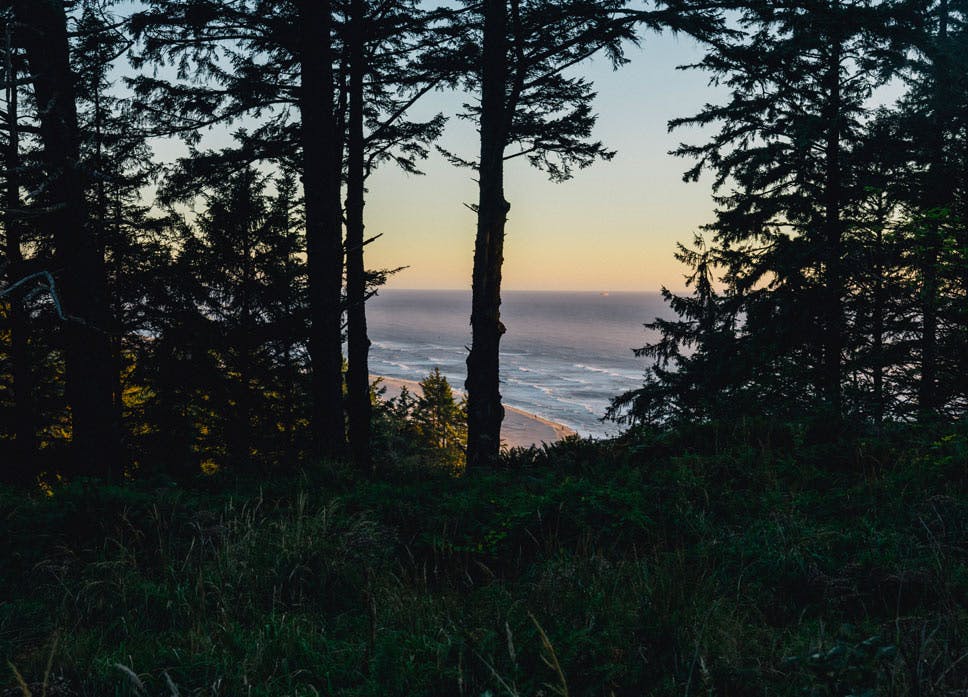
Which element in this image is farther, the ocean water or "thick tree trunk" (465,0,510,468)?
the ocean water

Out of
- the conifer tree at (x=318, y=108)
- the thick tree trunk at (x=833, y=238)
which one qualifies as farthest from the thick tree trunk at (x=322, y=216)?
the thick tree trunk at (x=833, y=238)

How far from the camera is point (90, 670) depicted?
2.52 metres

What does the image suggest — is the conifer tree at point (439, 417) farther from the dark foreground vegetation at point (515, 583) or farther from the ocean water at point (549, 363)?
the dark foreground vegetation at point (515, 583)

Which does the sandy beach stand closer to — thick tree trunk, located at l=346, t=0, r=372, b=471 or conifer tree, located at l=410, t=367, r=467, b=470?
conifer tree, located at l=410, t=367, r=467, b=470

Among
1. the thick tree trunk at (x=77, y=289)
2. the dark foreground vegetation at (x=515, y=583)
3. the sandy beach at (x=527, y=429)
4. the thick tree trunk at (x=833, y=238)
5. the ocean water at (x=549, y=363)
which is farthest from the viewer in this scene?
the ocean water at (x=549, y=363)

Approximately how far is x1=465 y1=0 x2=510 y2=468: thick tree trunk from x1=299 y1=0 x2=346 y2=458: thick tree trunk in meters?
2.35

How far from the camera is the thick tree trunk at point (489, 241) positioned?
946 cm

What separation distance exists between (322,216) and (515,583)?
598 centimetres

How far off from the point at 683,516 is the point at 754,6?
6.80 metres

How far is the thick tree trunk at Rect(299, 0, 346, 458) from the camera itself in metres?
7.88

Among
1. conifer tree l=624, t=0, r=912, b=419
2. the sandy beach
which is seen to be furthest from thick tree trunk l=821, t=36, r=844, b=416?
the sandy beach

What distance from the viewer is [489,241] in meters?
9.59

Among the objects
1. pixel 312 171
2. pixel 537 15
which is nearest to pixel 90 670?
pixel 312 171

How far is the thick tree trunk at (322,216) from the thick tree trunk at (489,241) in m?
2.35
